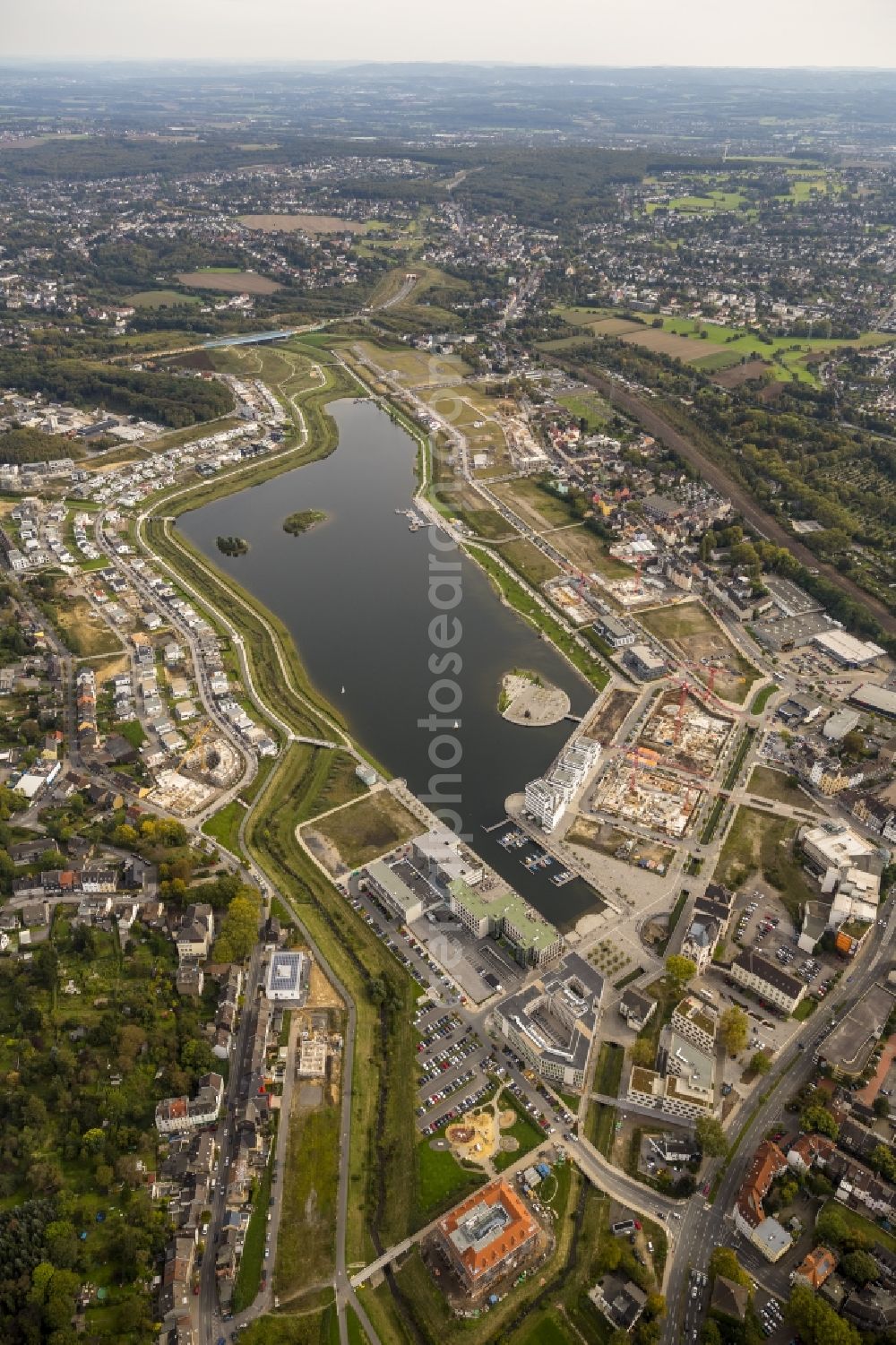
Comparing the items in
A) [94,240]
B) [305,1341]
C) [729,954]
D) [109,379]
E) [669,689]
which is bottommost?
[305,1341]

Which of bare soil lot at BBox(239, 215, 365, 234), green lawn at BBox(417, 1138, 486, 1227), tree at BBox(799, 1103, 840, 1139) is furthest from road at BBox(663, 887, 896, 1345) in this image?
bare soil lot at BBox(239, 215, 365, 234)

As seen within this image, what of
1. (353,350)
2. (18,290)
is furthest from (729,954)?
A: (18,290)

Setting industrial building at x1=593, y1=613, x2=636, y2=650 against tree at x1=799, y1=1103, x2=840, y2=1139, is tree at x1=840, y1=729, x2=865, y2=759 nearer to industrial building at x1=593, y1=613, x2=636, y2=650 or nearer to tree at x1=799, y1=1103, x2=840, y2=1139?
industrial building at x1=593, y1=613, x2=636, y2=650

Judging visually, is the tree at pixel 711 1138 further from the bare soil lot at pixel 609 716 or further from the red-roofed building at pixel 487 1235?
the bare soil lot at pixel 609 716

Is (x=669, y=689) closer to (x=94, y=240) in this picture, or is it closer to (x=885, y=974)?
(x=885, y=974)

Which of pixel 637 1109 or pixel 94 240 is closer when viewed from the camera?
pixel 637 1109

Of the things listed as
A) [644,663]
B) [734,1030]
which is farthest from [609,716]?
[734,1030]

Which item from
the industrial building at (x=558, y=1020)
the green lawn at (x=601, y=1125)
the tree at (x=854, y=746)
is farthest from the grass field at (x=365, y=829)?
the tree at (x=854, y=746)
